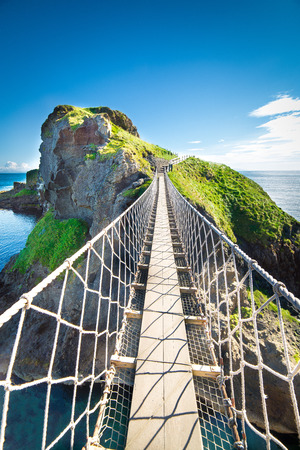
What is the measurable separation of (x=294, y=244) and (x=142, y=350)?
9576 mm

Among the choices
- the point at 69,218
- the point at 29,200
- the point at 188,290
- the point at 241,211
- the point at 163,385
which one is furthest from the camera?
the point at 29,200

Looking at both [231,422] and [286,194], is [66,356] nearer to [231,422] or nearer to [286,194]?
[231,422]

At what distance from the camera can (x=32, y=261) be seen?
10.0 meters

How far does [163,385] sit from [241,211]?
9693 millimetres

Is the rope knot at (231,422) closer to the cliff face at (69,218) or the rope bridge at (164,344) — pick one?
the rope bridge at (164,344)

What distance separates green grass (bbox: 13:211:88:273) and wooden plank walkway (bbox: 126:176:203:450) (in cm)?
787

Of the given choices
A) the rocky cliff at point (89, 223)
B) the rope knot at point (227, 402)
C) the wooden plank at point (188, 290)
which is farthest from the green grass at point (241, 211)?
the rope knot at point (227, 402)

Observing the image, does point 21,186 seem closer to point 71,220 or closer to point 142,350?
point 71,220

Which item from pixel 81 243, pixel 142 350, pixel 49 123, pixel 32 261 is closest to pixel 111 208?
pixel 81 243

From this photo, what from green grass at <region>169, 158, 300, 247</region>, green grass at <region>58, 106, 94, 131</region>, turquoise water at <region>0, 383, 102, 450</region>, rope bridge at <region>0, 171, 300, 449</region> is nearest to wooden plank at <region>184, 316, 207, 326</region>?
rope bridge at <region>0, 171, 300, 449</region>

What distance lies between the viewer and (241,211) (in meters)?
9.83

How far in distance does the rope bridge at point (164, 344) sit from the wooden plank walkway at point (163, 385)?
0.01 metres

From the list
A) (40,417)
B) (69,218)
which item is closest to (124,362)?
(40,417)

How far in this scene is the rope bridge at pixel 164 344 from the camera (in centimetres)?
134
